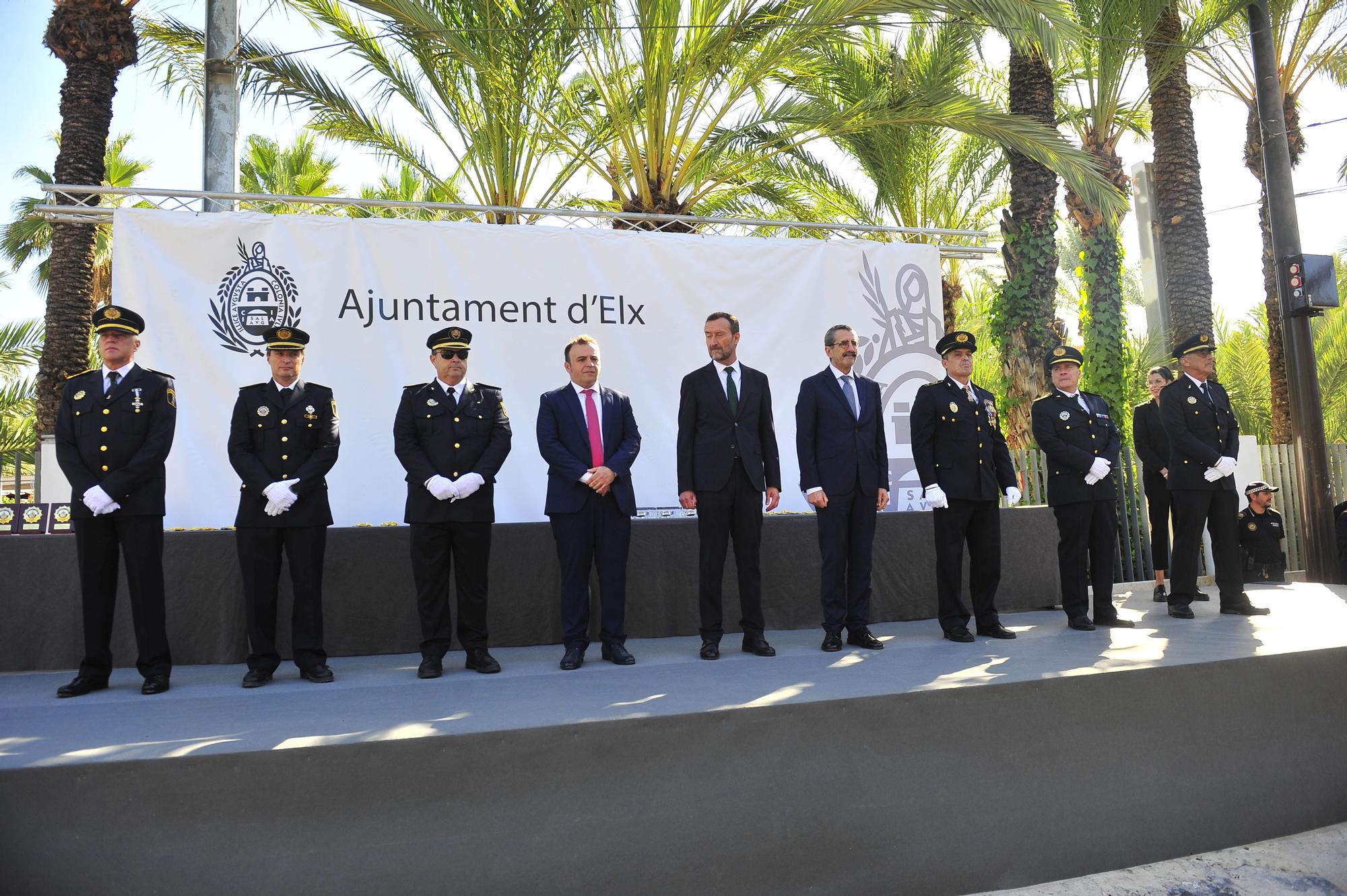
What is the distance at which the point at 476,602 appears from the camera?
4.94 metres

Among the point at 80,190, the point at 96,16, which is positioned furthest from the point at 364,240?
the point at 96,16

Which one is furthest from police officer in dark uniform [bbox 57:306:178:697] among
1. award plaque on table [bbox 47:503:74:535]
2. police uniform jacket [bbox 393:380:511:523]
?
police uniform jacket [bbox 393:380:511:523]

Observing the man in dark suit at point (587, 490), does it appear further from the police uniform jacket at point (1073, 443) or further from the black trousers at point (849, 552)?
the police uniform jacket at point (1073, 443)

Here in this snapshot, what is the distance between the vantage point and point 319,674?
15.3 feet

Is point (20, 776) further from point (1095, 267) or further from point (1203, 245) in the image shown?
point (1203, 245)

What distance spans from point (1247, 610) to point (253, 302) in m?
6.67

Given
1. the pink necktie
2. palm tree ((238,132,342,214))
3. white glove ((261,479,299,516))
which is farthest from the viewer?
palm tree ((238,132,342,214))

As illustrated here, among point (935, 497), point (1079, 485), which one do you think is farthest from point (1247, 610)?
point (935, 497)

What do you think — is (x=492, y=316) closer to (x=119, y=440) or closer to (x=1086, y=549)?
(x=119, y=440)

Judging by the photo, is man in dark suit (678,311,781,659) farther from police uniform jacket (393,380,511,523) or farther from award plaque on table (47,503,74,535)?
award plaque on table (47,503,74,535)

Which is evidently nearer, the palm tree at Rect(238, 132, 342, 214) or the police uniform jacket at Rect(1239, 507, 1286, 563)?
the police uniform jacket at Rect(1239, 507, 1286, 563)

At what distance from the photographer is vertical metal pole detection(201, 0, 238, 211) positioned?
731 centimetres

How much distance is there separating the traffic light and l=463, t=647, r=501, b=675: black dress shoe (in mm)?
8117

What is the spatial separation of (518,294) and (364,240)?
108cm
